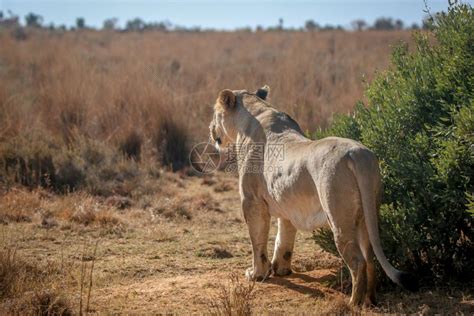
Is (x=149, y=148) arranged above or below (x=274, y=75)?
below

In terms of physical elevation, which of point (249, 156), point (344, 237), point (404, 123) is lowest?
point (344, 237)

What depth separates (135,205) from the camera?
35.8ft

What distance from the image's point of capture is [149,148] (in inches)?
537

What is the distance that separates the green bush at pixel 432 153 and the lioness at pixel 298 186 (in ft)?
1.97

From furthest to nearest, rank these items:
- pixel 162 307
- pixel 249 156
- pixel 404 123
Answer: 1. pixel 249 156
2. pixel 404 123
3. pixel 162 307

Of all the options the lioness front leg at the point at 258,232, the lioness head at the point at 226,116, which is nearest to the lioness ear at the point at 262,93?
the lioness head at the point at 226,116

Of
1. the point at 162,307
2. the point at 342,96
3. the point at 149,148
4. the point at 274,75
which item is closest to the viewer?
the point at 162,307

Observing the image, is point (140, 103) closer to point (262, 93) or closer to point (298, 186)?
point (262, 93)

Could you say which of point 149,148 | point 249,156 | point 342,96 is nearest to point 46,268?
point 249,156

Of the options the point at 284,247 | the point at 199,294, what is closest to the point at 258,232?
the point at 284,247

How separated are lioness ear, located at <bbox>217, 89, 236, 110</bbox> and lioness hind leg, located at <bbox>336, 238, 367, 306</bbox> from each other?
8.52 ft

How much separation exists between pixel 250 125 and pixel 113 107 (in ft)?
25.2

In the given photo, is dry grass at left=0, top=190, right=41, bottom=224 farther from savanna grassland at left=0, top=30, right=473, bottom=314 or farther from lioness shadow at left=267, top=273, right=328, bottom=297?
lioness shadow at left=267, top=273, right=328, bottom=297

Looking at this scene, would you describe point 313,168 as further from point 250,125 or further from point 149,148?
point 149,148
